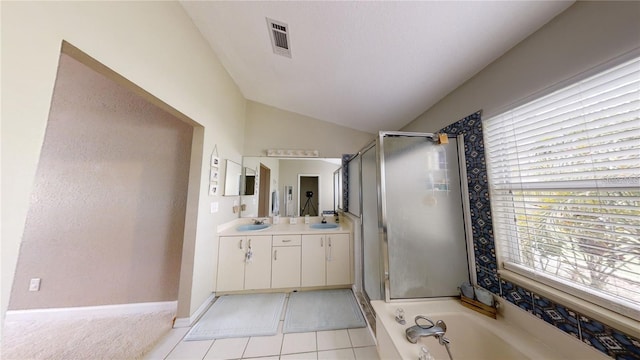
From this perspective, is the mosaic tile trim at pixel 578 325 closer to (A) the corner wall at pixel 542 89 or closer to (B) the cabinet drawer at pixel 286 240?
(A) the corner wall at pixel 542 89

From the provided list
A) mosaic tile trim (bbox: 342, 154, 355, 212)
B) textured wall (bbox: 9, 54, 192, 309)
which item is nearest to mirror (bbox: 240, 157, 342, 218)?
mosaic tile trim (bbox: 342, 154, 355, 212)

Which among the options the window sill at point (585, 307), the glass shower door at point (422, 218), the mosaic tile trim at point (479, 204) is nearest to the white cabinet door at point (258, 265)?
the glass shower door at point (422, 218)

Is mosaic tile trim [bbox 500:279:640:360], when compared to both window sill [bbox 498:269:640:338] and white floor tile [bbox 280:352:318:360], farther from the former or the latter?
white floor tile [bbox 280:352:318:360]

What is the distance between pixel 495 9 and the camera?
106 centimetres

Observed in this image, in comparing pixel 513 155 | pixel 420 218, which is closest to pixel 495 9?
pixel 513 155

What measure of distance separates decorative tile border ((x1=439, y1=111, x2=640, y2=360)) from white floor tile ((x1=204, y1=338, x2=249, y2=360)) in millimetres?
2085

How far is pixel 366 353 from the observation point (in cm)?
144

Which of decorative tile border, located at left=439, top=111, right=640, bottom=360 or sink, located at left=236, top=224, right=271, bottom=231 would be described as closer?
decorative tile border, located at left=439, top=111, right=640, bottom=360

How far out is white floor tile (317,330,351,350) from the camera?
1504 millimetres

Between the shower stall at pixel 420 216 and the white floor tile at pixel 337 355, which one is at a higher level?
the shower stall at pixel 420 216

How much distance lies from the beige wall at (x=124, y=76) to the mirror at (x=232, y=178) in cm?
14

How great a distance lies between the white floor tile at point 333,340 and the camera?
1.50 metres

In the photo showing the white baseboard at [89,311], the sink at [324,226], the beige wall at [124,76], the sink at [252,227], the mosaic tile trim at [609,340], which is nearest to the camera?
the beige wall at [124,76]

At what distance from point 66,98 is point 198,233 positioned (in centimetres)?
212
